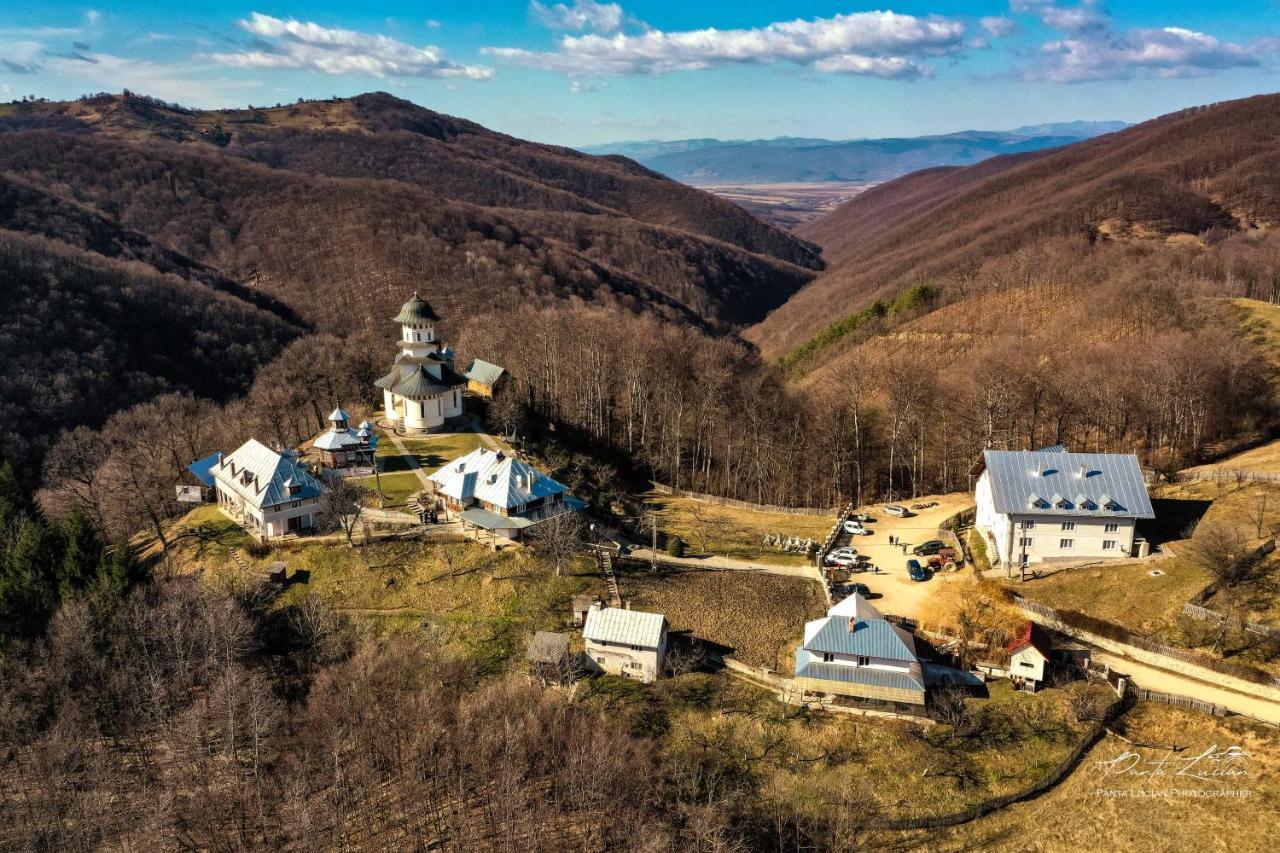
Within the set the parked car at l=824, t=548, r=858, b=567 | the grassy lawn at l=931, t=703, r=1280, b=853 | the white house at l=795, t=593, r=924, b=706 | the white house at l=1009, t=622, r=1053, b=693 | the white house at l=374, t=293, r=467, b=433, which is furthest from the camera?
the white house at l=374, t=293, r=467, b=433

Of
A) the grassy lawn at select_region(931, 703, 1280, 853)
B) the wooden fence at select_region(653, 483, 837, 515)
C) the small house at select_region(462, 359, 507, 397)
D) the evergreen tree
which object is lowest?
the grassy lawn at select_region(931, 703, 1280, 853)

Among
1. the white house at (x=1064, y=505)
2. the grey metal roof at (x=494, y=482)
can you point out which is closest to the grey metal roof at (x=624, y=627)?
the grey metal roof at (x=494, y=482)

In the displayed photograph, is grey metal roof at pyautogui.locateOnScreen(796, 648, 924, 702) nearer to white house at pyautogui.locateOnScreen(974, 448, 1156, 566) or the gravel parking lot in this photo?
the gravel parking lot

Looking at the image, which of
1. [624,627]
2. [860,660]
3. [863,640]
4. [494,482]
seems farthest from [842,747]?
[494,482]

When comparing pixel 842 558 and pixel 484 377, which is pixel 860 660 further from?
pixel 484 377

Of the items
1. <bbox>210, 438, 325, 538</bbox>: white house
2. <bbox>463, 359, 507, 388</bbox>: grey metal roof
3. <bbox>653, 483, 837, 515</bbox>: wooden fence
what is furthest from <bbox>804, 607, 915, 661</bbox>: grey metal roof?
<bbox>463, 359, 507, 388</bbox>: grey metal roof

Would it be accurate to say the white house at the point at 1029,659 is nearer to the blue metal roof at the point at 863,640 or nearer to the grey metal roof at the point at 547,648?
the blue metal roof at the point at 863,640

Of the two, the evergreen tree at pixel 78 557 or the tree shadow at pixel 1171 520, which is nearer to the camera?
the evergreen tree at pixel 78 557
